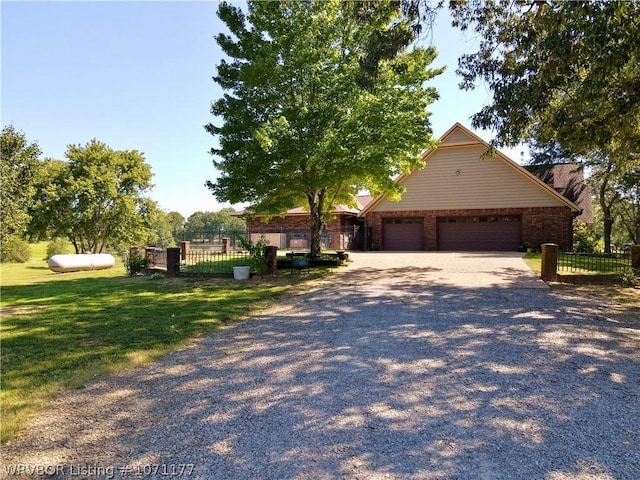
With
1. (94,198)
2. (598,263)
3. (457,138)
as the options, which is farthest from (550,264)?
(94,198)

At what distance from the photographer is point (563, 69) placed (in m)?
7.87

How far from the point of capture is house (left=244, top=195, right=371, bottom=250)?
28.3 metres

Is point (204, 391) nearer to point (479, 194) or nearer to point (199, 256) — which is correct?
point (199, 256)

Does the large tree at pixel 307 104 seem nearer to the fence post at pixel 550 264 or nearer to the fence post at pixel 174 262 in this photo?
the fence post at pixel 174 262

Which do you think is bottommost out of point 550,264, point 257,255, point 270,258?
point 550,264

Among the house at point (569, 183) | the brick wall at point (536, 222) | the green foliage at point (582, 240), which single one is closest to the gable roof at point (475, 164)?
the brick wall at point (536, 222)

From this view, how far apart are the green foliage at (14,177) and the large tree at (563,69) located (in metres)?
14.3

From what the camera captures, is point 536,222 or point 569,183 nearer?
point 536,222

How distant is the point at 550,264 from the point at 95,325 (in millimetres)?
11804

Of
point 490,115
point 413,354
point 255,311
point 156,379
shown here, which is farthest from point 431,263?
point 156,379

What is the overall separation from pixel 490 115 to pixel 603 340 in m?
6.03

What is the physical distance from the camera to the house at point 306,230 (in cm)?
2833

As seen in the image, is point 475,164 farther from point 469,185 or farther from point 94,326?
point 94,326

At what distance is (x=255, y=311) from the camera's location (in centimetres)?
846
